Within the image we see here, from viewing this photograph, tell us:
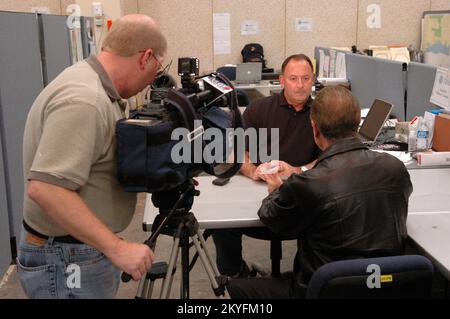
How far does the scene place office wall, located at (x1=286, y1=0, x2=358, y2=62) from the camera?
642 cm

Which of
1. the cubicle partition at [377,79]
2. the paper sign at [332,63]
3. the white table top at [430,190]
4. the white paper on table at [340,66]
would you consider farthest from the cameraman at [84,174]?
the paper sign at [332,63]

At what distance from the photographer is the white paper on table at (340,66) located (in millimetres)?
4473

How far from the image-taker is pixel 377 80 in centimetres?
359

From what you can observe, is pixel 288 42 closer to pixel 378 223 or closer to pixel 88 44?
pixel 88 44

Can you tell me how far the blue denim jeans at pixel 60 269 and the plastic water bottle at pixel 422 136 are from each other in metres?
1.84

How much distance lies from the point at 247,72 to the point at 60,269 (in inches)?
163

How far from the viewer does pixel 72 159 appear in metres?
1.18

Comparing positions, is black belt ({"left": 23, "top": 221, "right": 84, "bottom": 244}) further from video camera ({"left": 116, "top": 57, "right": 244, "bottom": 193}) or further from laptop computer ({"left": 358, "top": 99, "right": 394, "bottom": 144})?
laptop computer ({"left": 358, "top": 99, "right": 394, "bottom": 144})

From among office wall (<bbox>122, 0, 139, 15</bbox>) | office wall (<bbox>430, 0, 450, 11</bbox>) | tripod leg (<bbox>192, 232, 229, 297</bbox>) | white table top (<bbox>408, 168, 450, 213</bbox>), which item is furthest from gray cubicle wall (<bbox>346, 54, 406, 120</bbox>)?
office wall (<bbox>122, 0, 139, 15</bbox>)

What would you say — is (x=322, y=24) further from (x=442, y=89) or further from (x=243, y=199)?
(x=243, y=199)

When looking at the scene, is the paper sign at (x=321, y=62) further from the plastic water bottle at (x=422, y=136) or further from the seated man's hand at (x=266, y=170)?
the seated man's hand at (x=266, y=170)

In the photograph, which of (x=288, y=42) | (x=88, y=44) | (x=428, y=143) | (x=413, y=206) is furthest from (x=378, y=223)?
(x=288, y=42)

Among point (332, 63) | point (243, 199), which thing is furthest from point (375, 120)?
point (332, 63)

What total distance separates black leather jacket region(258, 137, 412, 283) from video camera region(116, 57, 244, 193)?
0.34 metres
